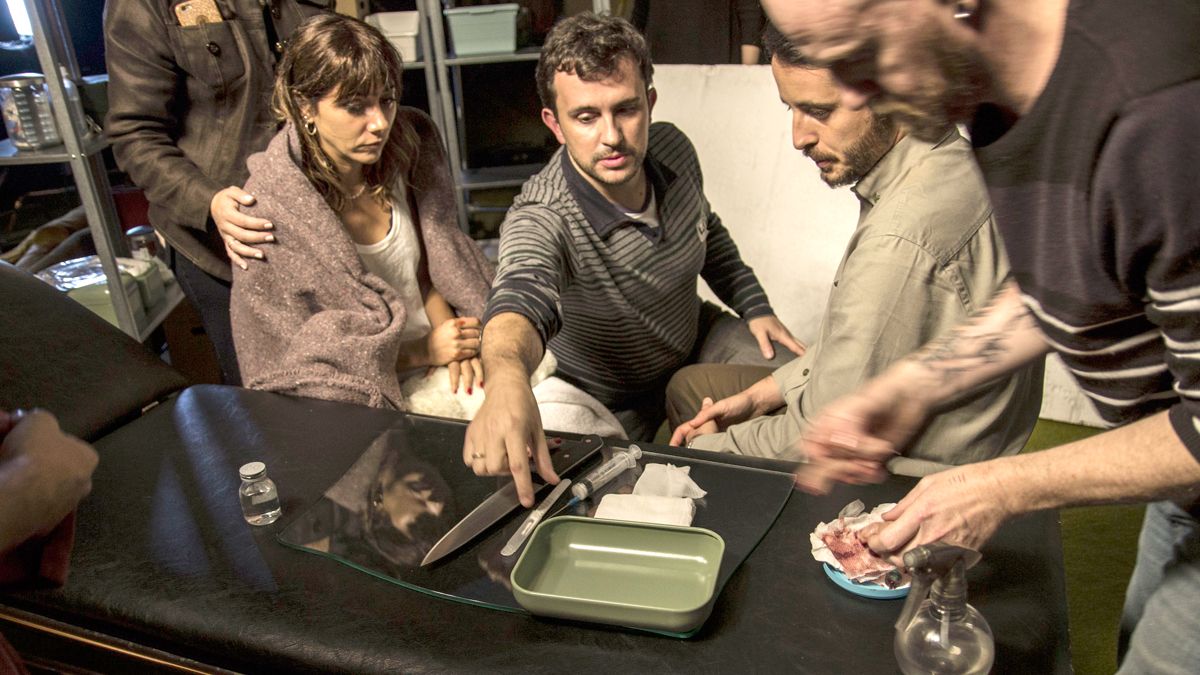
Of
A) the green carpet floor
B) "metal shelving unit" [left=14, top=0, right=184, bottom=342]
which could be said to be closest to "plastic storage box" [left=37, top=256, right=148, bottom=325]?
"metal shelving unit" [left=14, top=0, right=184, bottom=342]

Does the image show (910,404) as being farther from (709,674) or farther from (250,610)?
(250,610)

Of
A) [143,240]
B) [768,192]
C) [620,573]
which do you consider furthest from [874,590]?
[143,240]

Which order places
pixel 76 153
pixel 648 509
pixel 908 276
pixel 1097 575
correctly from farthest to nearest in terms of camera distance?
pixel 76 153, pixel 1097 575, pixel 908 276, pixel 648 509

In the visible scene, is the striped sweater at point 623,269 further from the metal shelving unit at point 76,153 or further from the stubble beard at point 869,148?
the metal shelving unit at point 76,153

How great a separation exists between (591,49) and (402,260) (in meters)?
0.64

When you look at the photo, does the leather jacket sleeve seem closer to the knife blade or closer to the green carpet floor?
the knife blade

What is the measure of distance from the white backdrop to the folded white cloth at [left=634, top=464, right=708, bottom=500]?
201 centimetres

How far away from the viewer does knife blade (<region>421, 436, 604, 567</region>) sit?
1049 mm

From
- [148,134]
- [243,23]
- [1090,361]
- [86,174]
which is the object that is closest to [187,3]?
[243,23]

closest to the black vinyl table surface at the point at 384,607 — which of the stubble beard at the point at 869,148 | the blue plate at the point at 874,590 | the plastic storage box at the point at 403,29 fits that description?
the blue plate at the point at 874,590

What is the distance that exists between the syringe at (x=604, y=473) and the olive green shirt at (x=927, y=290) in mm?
367

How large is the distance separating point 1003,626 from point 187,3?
2.09 meters

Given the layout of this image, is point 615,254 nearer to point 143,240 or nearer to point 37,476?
point 37,476

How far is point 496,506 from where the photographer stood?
1.12 m
